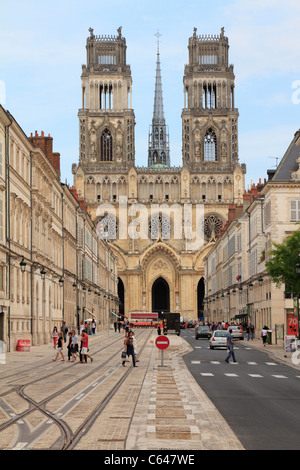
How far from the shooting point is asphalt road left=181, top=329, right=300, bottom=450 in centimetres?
1395

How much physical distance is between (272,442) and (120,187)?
12431 centimetres

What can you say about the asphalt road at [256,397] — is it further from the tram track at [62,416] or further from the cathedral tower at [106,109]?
the cathedral tower at [106,109]

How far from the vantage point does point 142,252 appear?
136 m

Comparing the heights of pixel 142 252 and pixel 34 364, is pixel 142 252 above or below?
above

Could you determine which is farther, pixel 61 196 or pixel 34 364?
pixel 61 196

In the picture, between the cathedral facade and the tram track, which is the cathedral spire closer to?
the cathedral facade

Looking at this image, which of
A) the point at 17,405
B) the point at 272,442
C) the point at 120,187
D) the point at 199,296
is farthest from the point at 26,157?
the point at 199,296

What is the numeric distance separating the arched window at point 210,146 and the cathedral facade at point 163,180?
17 cm

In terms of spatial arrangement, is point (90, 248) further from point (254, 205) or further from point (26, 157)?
point (26, 157)

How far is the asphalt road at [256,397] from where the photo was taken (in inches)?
549

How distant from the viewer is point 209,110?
139 metres

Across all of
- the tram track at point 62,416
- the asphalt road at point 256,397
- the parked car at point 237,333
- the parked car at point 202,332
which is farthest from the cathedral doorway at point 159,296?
the tram track at point 62,416

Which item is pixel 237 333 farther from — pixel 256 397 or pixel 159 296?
pixel 159 296
